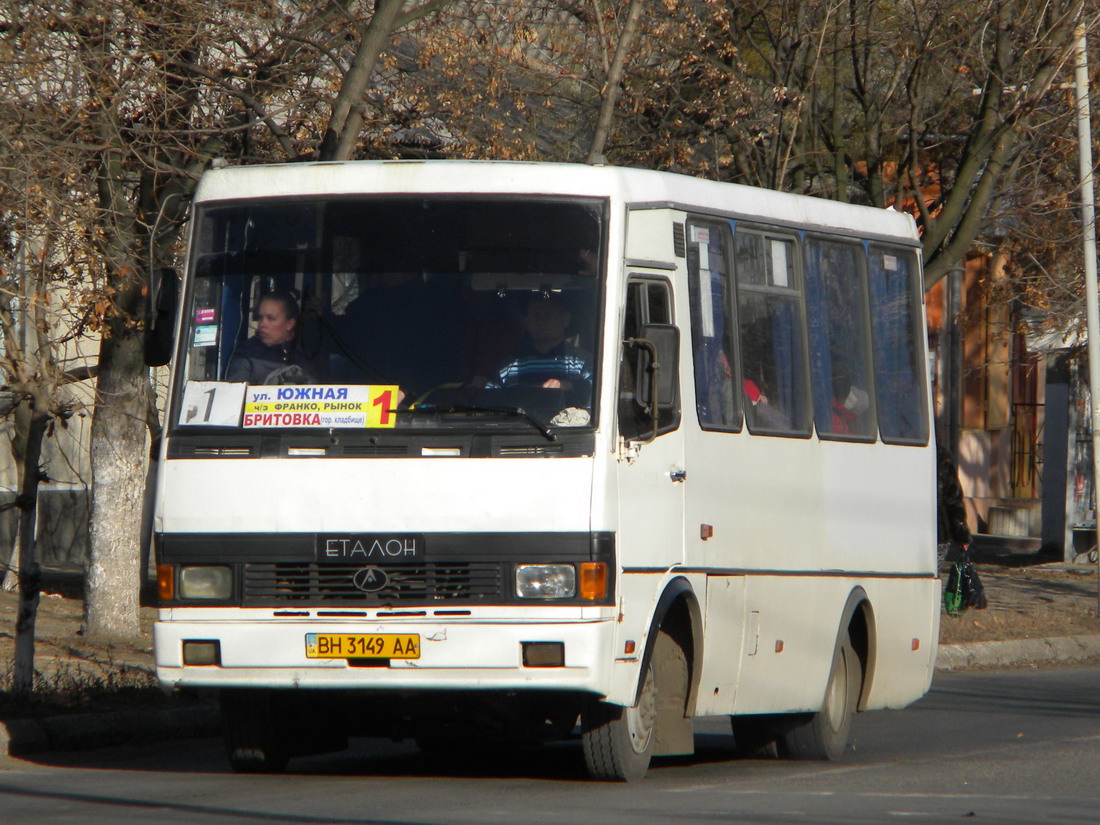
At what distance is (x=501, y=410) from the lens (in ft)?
26.6

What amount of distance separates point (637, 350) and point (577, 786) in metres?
2.04

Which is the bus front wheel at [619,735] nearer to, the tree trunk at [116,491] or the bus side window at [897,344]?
the bus side window at [897,344]

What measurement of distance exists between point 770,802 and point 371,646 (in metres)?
1.84

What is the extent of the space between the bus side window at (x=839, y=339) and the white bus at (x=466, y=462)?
757 millimetres

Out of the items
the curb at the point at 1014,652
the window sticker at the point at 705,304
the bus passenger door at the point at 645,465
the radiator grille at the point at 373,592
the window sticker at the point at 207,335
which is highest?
the window sticker at the point at 705,304

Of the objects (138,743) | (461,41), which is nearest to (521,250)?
(138,743)

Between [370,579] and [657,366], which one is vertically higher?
[657,366]

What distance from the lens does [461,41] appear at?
16578 mm

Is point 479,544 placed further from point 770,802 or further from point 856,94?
point 856,94

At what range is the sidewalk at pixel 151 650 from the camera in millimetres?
10297

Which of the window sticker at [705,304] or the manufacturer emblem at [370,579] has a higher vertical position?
the window sticker at [705,304]

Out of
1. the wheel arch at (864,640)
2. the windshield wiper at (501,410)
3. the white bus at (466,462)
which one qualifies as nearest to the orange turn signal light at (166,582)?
the white bus at (466,462)

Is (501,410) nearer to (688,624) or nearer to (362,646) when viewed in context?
(362,646)

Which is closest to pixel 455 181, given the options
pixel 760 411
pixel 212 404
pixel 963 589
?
pixel 212 404
